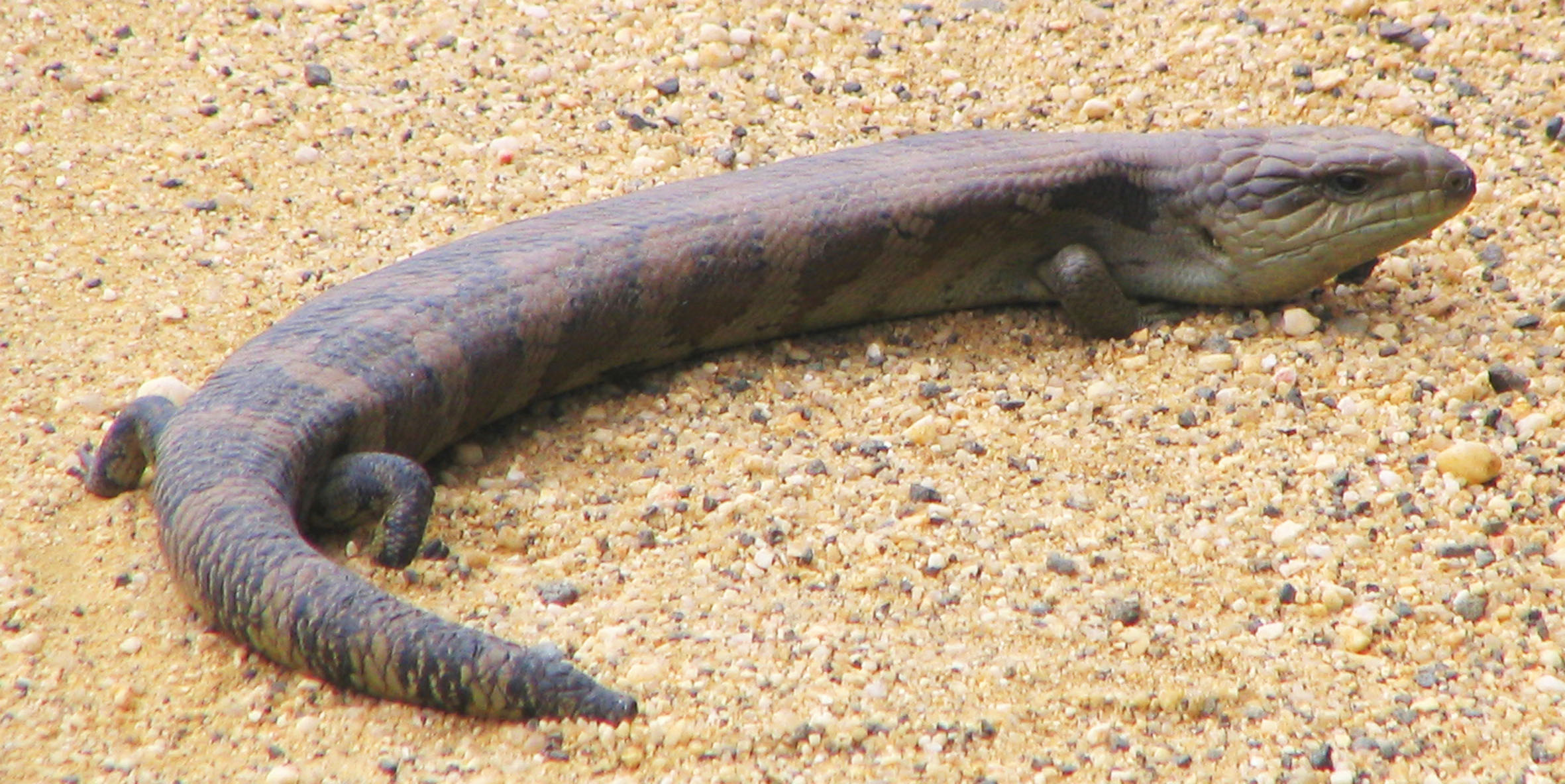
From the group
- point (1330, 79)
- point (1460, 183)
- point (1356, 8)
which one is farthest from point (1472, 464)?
point (1356, 8)

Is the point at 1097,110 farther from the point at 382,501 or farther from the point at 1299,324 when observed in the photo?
the point at 382,501

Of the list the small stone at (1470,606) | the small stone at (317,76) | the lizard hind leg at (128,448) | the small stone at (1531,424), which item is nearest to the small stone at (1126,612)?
the small stone at (1470,606)

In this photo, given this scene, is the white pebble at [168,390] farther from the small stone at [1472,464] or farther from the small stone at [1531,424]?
the small stone at [1531,424]

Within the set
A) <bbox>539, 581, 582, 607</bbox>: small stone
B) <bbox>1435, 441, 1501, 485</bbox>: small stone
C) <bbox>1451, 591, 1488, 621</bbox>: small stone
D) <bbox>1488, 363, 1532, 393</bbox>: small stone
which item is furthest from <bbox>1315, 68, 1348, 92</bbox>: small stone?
<bbox>539, 581, 582, 607</bbox>: small stone

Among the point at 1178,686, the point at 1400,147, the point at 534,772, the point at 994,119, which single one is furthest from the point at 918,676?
the point at 994,119

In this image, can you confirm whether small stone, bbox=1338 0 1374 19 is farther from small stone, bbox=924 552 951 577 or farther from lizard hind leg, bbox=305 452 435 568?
lizard hind leg, bbox=305 452 435 568

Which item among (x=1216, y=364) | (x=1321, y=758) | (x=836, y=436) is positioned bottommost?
(x=836, y=436)
